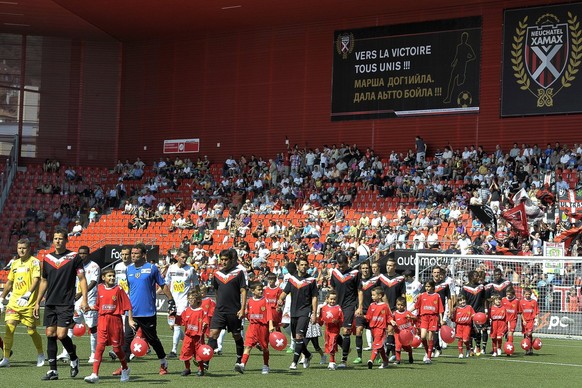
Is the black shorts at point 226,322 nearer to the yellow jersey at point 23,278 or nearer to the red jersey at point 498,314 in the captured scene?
the yellow jersey at point 23,278

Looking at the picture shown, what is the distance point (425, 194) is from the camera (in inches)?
1553

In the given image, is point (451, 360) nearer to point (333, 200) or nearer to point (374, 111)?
point (333, 200)

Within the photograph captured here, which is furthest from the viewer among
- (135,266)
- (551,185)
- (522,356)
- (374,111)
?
(374,111)

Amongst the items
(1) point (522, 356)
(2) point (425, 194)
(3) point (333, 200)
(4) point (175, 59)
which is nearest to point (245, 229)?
(3) point (333, 200)

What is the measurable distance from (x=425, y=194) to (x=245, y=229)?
7.27m

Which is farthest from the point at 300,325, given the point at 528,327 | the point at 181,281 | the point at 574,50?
the point at 574,50

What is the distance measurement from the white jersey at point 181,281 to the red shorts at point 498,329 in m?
6.65

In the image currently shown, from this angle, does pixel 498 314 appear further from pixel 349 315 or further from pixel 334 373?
pixel 334 373

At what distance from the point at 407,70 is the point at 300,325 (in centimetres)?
2750

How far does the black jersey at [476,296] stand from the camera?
22.9 metres

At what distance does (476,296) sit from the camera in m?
22.9

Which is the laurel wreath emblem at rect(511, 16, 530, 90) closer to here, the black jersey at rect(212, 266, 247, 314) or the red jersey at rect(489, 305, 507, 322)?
the red jersey at rect(489, 305, 507, 322)

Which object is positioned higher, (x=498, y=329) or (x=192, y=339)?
(x=192, y=339)

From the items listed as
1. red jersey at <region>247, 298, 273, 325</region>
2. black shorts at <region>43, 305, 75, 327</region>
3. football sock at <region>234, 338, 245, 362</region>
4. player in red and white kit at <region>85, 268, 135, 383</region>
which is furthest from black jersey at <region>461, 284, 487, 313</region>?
black shorts at <region>43, 305, 75, 327</region>
